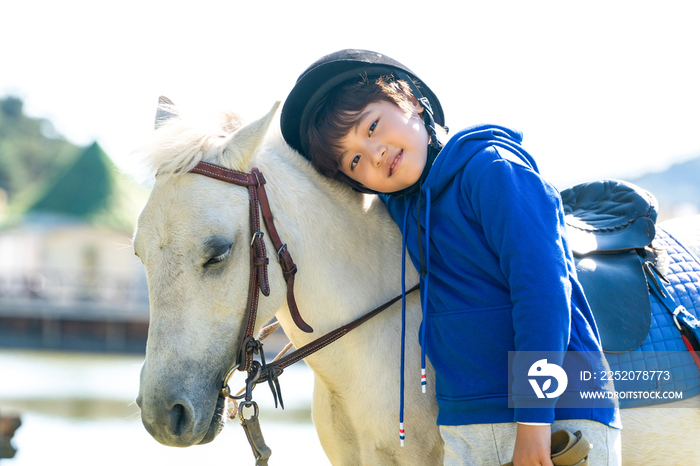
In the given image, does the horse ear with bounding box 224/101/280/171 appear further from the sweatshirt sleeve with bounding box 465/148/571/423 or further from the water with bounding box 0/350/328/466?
the water with bounding box 0/350/328/466

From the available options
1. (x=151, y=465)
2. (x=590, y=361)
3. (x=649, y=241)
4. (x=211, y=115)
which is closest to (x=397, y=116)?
(x=211, y=115)

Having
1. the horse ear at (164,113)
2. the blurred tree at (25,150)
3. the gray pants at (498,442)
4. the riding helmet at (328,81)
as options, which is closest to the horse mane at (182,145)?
the horse ear at (164,113)

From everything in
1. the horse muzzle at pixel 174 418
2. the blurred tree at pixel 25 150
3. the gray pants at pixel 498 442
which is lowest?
the blurred tree at pixel 25 150

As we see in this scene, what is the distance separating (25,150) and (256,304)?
6447 cm

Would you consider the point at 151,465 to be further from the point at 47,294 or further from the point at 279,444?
the point at 47,294

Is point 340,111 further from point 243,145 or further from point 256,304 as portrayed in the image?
point 256,304

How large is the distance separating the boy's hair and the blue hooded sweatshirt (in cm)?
29

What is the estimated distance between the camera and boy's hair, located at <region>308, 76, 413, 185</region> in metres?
1.90

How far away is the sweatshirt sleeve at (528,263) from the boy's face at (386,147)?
31 cm

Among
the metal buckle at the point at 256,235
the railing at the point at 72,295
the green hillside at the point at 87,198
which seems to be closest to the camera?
the metal buckle at the point at 256,235

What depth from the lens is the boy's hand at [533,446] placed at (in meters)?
1.43

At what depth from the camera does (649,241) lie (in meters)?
2.17

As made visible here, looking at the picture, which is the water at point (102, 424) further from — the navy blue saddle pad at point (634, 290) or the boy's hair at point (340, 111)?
the navy blue saddle pad at point (634, 290)

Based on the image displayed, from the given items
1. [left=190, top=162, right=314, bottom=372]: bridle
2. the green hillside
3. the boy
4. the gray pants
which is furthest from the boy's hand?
the green hillside
